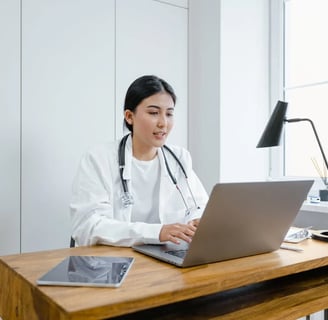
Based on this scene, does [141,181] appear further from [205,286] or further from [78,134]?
[205,286]

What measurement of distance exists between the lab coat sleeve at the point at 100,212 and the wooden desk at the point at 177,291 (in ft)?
0.20

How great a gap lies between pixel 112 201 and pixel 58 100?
764 millimetres

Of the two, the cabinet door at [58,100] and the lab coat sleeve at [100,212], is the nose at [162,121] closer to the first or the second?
the lab coat sleeve at [100,212]

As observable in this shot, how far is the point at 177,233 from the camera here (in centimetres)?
109

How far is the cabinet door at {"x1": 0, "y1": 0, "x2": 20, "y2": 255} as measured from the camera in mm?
1787

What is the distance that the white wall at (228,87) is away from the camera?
231 cm

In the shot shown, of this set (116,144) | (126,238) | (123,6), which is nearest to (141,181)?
(116,144)

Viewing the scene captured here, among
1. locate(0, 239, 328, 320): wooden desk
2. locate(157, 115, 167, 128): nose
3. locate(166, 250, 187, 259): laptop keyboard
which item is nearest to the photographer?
locate(0, 239, 328, 320): wooden desk

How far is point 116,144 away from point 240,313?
881 mm

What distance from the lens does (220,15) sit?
2293 millimetres

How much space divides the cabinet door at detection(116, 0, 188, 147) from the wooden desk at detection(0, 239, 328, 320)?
1.33 m

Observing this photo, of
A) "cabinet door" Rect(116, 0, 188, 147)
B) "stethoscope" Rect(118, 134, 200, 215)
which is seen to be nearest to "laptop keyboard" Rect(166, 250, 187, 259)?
"stethoscope" Rect(118, 134, 200, 215)

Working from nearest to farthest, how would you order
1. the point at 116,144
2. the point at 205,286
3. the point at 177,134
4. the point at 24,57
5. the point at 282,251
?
the point at 205,286 → the point at 282,251 → the point at 116,144 → the point at 24,57 → the point at 177,134

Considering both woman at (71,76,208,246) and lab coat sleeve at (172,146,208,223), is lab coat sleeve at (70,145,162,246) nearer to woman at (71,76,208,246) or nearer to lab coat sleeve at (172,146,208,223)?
woman at (71,76,208,246)
